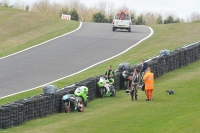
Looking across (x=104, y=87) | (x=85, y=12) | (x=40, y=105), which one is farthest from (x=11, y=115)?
(x=85, y=12)

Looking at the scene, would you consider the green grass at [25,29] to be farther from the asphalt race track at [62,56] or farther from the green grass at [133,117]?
the green grass at [133,117]

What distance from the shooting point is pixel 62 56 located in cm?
4138

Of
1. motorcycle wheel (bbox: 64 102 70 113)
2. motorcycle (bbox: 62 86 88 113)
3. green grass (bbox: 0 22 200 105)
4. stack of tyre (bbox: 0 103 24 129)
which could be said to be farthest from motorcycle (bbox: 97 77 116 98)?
stack of tyre (bbox: 0 103 24 129)

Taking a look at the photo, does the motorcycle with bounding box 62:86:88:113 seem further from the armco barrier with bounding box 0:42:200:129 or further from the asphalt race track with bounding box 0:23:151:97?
the asphalt race track with bounding box 0:23:151:97

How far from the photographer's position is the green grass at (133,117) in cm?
1819

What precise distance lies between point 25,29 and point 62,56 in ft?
40.5

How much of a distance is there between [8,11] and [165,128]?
45668 millimetres

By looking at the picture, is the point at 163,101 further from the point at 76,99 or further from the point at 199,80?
the point at 199,80

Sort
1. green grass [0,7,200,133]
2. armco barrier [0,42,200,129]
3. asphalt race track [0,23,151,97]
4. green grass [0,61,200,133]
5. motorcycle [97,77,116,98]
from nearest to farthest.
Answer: green grass [0,61,200,133] < green grass [0,7,200,133] < armco barrier [0,42,200,129] < motorcycle [97,77,116,98] < asphalt race track [0,23,151,97]

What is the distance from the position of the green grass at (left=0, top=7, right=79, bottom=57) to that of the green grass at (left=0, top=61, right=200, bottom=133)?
61.5 feet

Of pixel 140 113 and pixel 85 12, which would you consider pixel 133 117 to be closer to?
pixel 140 113

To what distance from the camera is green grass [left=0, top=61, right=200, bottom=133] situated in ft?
59.7

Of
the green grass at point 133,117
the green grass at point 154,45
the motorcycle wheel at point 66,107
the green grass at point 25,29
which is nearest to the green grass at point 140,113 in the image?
the green grass at point 133,117

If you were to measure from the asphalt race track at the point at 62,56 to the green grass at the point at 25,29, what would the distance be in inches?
57.1
